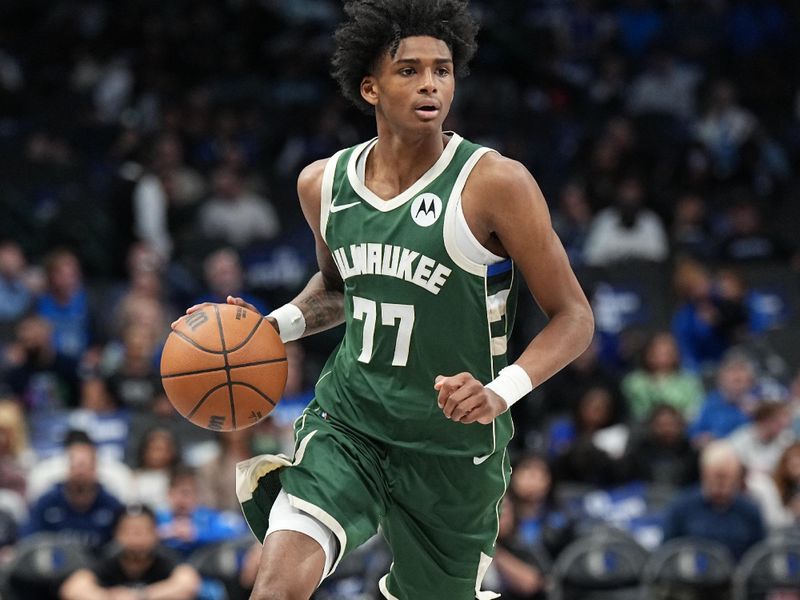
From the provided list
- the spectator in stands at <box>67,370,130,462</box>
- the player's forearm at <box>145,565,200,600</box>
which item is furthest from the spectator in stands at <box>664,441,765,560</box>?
the spectator in stands at <box>67,370,130,462</box>

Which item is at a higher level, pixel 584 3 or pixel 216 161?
Result: pixel 584 3

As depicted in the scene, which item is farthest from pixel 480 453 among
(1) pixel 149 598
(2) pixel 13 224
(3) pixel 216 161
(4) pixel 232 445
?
(3) pixel 216 161

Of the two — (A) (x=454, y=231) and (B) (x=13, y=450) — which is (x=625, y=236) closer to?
(B) (x=13, y=450)

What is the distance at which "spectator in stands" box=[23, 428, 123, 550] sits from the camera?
29.1 ft

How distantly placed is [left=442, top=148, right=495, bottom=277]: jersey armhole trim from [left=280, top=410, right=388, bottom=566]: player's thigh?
0.67 m

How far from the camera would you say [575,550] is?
8539 millimetres

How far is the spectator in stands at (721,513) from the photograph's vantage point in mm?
8906

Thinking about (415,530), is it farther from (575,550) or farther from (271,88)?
(271,88)

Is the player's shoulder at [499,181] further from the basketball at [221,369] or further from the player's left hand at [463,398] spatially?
the basketball at [221,369]

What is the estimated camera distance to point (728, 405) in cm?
1062

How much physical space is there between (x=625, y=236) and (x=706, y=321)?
131 centimetres

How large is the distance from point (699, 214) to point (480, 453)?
888 centimetres

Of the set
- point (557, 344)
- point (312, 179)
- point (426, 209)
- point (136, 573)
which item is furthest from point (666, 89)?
point (557, 344)

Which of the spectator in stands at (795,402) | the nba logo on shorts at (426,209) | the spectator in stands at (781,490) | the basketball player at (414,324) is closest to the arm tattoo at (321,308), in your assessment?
the basketball player at (414,324)
